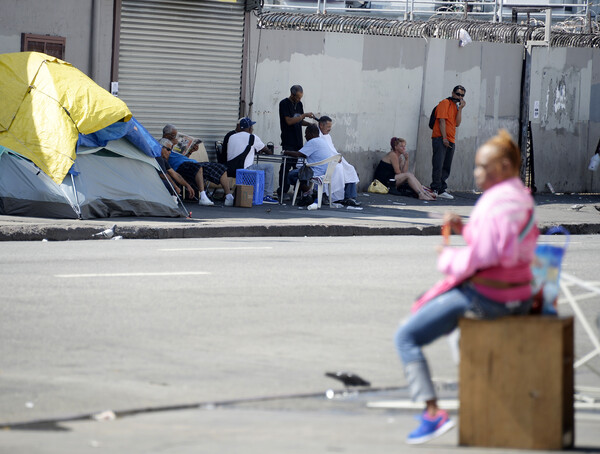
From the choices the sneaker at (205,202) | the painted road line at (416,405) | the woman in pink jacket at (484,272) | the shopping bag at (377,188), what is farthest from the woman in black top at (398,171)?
the woman in pink jacket at (484,272)

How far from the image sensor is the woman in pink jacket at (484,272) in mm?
5230

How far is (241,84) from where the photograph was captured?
21.1 m

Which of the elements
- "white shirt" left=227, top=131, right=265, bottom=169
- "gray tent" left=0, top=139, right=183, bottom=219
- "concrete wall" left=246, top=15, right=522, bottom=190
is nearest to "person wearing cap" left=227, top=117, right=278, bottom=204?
"white shirt" left=227, top=131, right=265, bottom=169

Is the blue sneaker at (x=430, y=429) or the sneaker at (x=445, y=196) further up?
the sneaker at (x=445, y=196)

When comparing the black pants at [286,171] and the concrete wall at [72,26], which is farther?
the black pants at [286,171]

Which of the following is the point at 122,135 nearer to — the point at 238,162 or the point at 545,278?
the point at 238,162

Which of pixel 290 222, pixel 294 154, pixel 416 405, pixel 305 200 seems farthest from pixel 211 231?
pixel 416 405

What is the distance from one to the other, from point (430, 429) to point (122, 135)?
458 inches

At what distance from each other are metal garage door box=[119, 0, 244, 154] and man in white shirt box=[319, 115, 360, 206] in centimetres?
222

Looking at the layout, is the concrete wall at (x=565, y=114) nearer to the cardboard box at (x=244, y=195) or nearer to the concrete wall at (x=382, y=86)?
the concrete wall at (x=382, y=86)

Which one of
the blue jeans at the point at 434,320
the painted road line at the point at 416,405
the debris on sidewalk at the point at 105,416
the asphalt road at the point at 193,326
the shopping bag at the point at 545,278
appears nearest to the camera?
the blue jeans at the point at 434,320

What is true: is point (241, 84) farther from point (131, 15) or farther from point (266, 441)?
point (266, 441)

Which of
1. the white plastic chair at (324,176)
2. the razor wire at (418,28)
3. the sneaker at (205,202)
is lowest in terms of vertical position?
the sneaker at (205,202)

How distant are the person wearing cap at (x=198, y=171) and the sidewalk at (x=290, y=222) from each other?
210 mm
